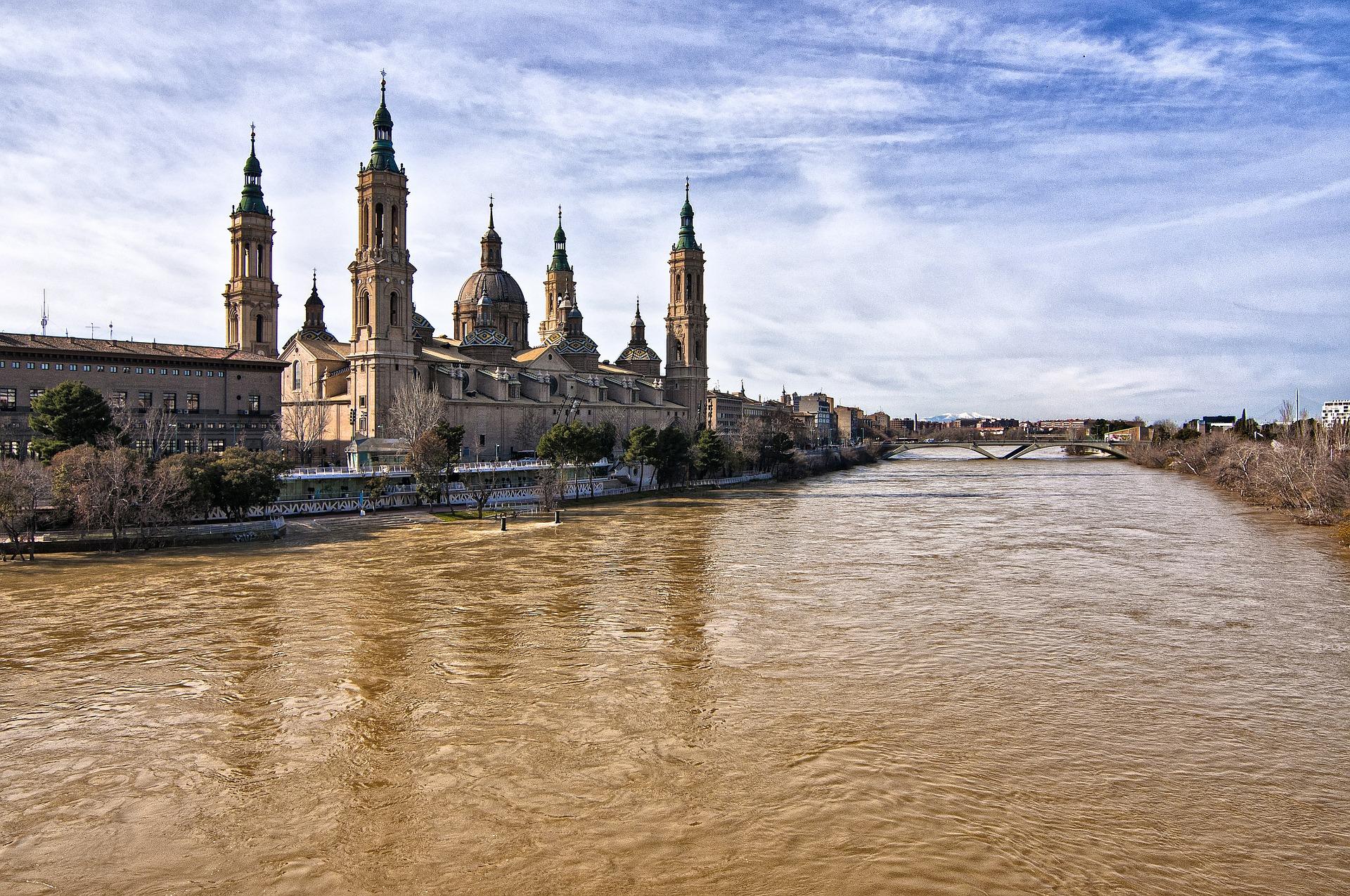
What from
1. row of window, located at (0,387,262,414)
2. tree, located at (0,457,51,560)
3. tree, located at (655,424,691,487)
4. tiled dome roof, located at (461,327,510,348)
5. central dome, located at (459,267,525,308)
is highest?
central dome, located at (459,267,525,308)

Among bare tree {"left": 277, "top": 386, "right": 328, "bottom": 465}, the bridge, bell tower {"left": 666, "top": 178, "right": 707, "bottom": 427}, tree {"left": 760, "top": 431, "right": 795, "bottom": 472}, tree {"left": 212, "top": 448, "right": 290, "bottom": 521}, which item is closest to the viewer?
tree {"left": 212, "top": 448, "right": 290, "bottom": 521}

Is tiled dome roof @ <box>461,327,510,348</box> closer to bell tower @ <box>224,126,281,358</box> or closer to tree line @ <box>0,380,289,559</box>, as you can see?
bell tower @ <box>224,126,281,358</box>

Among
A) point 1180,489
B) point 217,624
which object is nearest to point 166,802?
point 217,624

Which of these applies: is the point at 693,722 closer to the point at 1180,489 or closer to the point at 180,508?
the point at 180,508

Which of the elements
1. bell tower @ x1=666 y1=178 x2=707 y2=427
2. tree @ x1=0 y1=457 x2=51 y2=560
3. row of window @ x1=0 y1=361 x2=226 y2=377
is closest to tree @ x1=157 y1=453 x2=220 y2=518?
tree @ x1=0 y1=457 x2=51 y2=560

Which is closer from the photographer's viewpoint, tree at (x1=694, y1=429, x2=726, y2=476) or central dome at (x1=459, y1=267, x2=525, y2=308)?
tree at (x1=694, y1=429, x2=726, y2=476)

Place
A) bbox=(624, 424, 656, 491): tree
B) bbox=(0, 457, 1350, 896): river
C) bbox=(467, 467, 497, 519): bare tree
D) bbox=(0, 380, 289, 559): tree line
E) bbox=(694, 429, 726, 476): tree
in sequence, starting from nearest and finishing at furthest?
bbox=(0, 457, 1350, 896): river → bbox=(0, 380, 289, 559): tree line → bbox=(467, 467, 497, 519): bare tree → bbox=(624, 424, 656, 491): tree → bbox=(694, 429, 726, 476): tree

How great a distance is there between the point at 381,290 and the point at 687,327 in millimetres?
32727

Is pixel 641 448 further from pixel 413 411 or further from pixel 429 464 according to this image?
pixel 429 464

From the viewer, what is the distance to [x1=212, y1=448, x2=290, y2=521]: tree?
3116 cm

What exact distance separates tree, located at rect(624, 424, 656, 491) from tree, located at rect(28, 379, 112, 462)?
2632 centimetres

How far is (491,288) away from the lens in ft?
242

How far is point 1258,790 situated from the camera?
1057 cm

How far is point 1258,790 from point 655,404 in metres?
65.0
